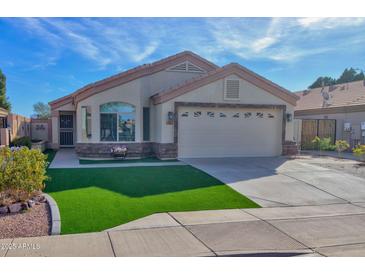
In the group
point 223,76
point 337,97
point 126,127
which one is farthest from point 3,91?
point 337,97

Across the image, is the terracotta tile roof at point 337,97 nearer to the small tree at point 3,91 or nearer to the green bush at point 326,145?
the green bush at point 326,145

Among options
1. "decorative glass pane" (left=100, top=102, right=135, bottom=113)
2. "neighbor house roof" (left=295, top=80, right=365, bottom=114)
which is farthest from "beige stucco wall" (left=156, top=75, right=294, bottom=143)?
"neighbor house roof" (left=295, top=80, right=365, bottom=114)

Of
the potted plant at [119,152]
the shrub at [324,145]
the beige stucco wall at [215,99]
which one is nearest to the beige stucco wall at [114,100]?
Answer: the potted plant at [119,152]

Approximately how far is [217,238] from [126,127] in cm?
1074

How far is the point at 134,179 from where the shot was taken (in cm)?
1007

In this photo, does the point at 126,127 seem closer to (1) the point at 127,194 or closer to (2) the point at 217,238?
(1) the point at 127,194

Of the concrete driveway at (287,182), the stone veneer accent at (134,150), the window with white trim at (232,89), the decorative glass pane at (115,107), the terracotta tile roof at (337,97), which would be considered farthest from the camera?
the terracotta tile roof at (337,97)

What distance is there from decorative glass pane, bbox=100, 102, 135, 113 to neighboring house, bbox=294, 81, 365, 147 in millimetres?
12068

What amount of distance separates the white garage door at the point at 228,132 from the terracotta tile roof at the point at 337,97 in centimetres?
797

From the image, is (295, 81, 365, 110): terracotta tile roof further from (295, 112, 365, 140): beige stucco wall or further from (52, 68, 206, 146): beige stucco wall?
(52, 68, 206, 146): beige stucco wall

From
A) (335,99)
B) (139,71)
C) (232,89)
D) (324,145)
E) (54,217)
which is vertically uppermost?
(139,71)

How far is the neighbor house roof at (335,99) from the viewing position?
21.2 metres

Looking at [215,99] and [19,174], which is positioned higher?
[215,99]

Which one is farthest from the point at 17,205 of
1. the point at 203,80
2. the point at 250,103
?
the point at 250,103
